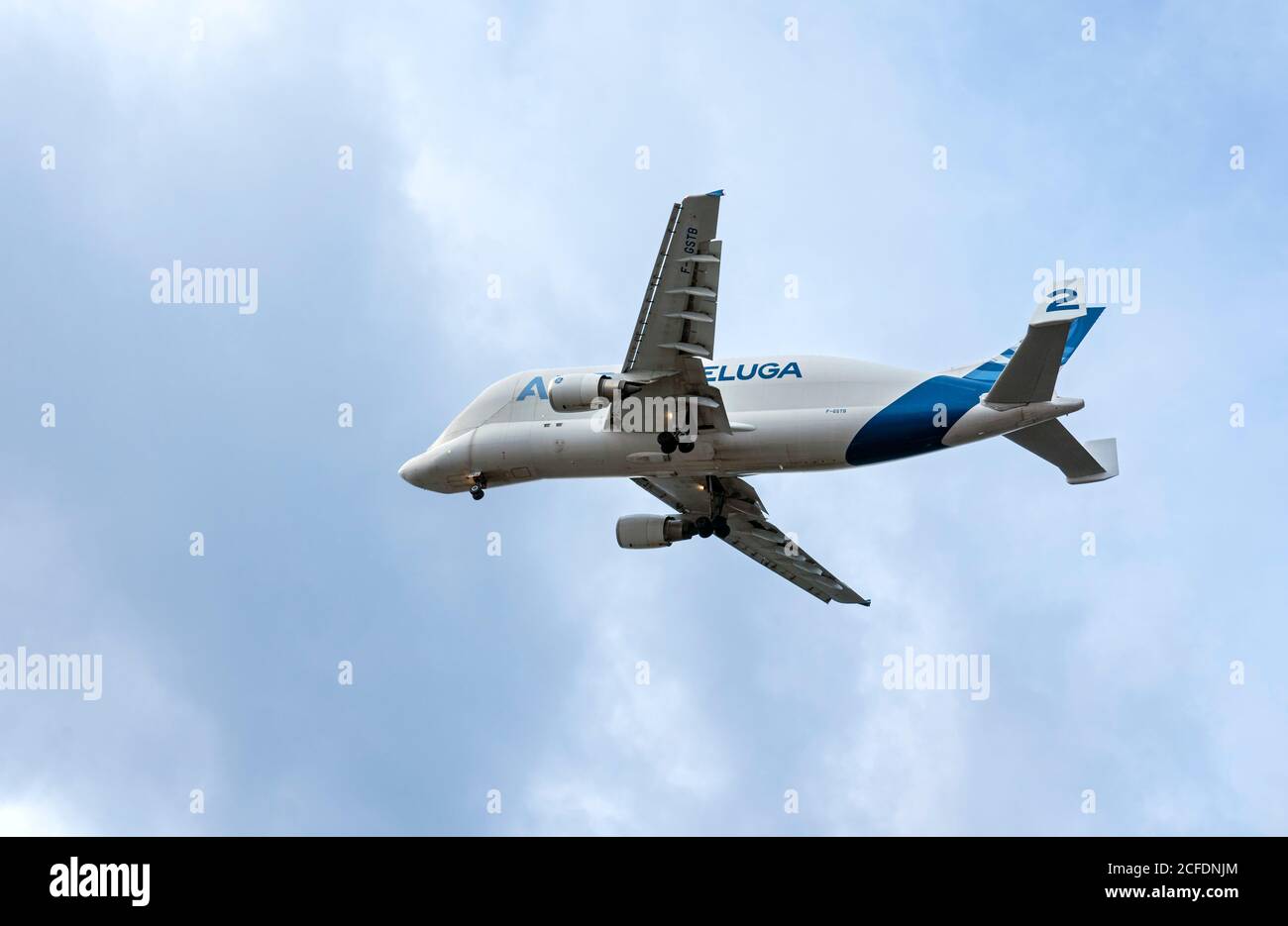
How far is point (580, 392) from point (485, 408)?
20.3ft

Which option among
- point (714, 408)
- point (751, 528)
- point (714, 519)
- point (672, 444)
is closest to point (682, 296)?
point (714, 408)

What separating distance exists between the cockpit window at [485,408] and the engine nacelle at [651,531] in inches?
213

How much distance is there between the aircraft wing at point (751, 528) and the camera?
50.1 metres

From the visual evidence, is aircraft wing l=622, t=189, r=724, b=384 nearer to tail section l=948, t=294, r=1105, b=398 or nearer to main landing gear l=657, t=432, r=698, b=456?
main landing gear l=657, t=432, r=698, b=456

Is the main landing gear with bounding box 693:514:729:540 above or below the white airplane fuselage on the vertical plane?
below

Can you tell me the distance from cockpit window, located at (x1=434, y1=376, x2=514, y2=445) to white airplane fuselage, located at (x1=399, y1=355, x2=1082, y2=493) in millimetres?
83

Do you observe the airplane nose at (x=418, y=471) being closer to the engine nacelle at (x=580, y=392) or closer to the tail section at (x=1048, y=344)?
the engine nacelle at (x=580, y=392)

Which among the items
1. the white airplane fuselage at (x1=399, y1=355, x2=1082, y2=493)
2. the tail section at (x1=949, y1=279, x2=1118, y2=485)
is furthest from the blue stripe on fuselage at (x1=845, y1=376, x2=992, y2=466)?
the tail section at (x1=949, y1=279, x2=1118, y2=485)

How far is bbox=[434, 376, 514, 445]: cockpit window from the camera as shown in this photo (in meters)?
48.4

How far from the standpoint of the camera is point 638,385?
43.2 meters

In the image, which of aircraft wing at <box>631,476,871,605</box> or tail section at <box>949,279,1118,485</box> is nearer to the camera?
tail section at <box>949,279,1118,485</box>

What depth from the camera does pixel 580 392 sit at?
43344 mm

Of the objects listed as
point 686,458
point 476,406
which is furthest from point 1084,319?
point 476,406
